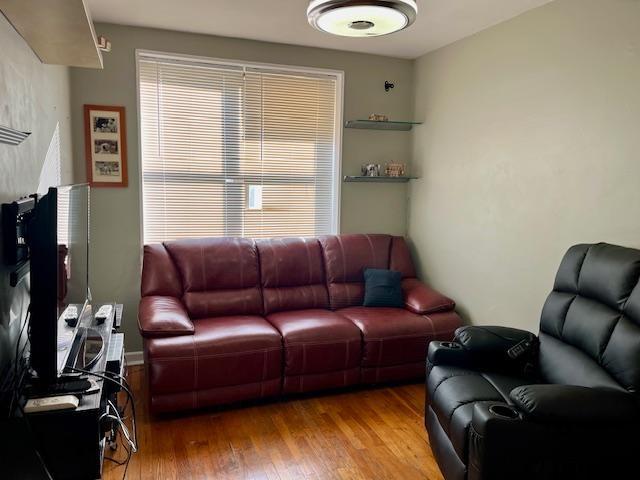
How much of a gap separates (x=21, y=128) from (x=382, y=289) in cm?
258

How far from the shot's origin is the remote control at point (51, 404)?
1.47 meters

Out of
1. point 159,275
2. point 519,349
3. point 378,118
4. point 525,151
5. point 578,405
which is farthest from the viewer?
point 378,118

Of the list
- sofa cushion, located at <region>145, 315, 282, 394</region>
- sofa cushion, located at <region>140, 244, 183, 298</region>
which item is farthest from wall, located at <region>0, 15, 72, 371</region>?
sofa cushion, located at <region>145, 315, 282, 394</region>

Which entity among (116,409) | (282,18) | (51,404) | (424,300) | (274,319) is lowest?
(116,409)

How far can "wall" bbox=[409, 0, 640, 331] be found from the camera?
8.04ft

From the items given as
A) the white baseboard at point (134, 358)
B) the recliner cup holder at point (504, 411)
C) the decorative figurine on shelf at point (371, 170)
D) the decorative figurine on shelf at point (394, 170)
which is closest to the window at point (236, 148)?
the decorative figurine on shelf at point (371, 170)

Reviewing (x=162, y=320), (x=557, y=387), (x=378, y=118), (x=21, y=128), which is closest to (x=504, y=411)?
(x=557, y=387)

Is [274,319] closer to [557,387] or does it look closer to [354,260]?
[354,260]

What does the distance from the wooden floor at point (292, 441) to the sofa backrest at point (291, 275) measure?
74 cm

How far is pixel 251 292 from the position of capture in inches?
141

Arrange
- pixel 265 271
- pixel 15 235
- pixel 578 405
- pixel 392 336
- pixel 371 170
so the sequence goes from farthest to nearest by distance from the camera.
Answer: pixel 371 170
pixel 265 271
pixel 392 336
pixel 578 405
pixel 15 235

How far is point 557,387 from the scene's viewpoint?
1.93m

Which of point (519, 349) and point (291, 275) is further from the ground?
point (291, 275)

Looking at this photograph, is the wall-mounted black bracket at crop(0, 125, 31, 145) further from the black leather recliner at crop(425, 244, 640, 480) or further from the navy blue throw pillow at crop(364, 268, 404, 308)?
the navy blue throw pillow at crop(364, 268, 404, 308)
